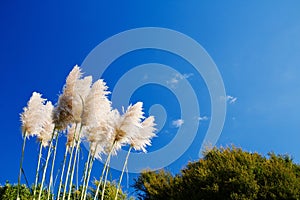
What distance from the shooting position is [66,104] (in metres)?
3.79

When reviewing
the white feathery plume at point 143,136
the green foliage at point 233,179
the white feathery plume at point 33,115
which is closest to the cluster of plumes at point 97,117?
the white feathery plume at point 143,136

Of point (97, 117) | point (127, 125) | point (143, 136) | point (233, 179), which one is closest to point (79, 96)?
point (97, 117)

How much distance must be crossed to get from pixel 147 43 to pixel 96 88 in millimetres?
5269

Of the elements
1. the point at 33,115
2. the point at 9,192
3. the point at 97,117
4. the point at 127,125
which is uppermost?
the point at 9,192

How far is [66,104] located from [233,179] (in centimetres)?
630

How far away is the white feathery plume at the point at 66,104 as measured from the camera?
3789 millimetres

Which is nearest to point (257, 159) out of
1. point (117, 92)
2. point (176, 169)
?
point (176, 169)

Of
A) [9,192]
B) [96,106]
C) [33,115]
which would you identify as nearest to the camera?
[96,106]

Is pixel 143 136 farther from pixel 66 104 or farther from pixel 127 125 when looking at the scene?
pixel 66 104

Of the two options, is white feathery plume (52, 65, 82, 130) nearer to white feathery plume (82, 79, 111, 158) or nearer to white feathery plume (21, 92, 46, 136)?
white feathery plume (82, 79, 111, 158)

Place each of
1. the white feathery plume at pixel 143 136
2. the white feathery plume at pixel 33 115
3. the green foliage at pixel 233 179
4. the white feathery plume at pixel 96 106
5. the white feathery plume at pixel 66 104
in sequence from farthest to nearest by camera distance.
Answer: the green foliage at pixel 233 179, the white feathery plume at pixel 33 115, the white feathery plume at pixel 143 136, the white feathery plume at pixel 66 104, the white feathery plume at pixel 96 106

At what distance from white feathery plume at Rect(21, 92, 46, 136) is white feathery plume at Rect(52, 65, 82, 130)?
0.51m

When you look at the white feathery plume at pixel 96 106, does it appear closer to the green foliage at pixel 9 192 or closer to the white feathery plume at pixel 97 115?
the white feathery plume at pixel 97 115

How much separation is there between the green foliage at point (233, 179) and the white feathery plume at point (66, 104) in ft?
20.1
